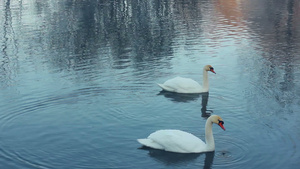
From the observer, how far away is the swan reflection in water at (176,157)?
1274cm

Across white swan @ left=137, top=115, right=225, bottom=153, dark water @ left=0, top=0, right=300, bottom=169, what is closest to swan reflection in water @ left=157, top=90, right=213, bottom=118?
dark water @ left=0, top=0, right=300, bottom=169

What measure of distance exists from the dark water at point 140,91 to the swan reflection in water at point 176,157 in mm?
29

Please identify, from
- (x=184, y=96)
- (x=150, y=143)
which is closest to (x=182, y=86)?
(x=184, y=96)

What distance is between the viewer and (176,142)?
13.1 metres

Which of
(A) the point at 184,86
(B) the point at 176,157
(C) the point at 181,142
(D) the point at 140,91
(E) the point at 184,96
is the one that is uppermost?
(A) the point at 184,86

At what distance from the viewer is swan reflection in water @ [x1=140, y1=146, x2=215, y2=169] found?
1274 cm

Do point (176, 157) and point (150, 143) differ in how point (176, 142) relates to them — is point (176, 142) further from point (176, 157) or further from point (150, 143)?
point (150, 143)

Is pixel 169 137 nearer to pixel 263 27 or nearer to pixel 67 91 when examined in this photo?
pixel 67 91

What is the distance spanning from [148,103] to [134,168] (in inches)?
224

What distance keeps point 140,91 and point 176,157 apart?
21.7 ft

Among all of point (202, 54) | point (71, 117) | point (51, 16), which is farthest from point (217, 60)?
point (51, 16)

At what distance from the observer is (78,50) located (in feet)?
91.2

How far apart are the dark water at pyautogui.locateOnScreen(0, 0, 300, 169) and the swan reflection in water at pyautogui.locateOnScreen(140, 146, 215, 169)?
0.03 metres

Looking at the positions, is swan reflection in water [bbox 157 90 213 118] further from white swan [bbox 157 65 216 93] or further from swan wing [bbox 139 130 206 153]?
swan wing [bbox 139 130 206 153]
